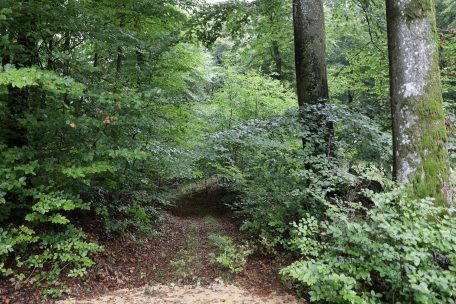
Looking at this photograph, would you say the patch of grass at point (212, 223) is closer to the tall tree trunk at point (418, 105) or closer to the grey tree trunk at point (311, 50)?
the grey tree trunk at point (311, 50)

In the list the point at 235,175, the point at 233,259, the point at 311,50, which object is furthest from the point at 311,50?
the point at 233,259

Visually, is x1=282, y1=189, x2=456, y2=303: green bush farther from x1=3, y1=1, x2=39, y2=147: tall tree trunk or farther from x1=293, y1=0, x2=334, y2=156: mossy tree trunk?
x1=3, y1=1, x2=39, y2=147: tall tree trunk

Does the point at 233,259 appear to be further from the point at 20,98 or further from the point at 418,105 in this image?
the point at 20,98

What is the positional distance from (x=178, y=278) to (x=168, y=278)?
0.17 meters

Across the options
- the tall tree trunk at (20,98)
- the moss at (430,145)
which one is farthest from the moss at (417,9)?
the tall tree trunk at (20,98)

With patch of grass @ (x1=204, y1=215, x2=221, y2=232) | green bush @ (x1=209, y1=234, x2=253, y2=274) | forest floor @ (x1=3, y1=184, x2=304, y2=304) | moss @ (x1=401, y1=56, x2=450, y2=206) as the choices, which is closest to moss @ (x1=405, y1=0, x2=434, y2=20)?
moss @ (x1=401, y1=56, x2=450, y2=206)

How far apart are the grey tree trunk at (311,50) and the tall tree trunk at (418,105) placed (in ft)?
6.67

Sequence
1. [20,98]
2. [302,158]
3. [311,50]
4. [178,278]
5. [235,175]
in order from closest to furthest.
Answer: [20,98], [178,278], [302,158], [311,50], [235,175]

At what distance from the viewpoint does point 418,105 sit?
3879 mm

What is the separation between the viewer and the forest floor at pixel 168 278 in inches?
169

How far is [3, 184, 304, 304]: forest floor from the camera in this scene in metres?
4.28

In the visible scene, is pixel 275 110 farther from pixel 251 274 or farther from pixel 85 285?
pixel 85 285

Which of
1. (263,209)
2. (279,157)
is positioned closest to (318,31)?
(279,157)

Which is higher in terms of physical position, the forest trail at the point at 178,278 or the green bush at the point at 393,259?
the green bush at the point at 393,259
